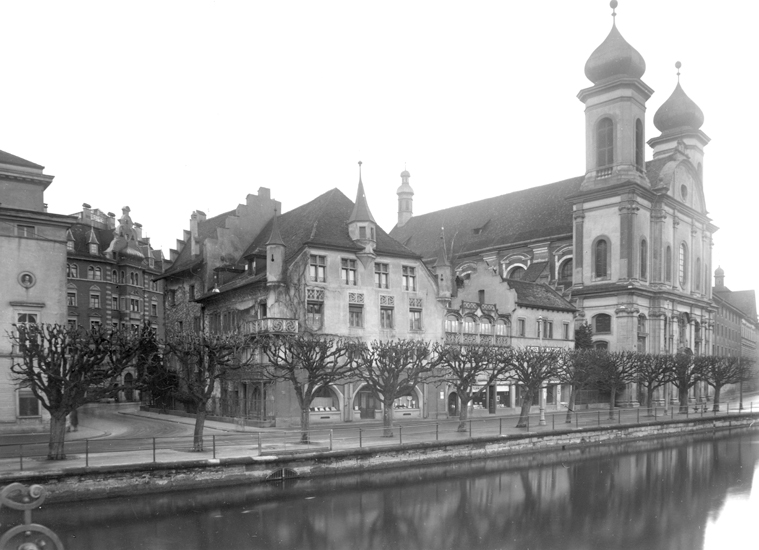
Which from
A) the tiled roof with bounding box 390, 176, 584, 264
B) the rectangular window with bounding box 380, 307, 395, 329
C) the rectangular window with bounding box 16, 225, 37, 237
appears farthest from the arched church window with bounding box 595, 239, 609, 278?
the rectangular window with bounding box 16, 225, 37, 237

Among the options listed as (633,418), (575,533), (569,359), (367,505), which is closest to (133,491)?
(367,505)

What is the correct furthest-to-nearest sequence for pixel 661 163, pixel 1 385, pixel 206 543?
pixel 661 163 < pixel 1 385 < pixel 206 543

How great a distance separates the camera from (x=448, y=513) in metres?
24.0

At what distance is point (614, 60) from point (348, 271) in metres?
41.6

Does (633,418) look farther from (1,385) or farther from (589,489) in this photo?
(1,385)

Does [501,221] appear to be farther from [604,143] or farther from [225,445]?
[225,445]

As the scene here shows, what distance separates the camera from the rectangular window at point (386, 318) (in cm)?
4684

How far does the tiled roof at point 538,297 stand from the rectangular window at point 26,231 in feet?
114

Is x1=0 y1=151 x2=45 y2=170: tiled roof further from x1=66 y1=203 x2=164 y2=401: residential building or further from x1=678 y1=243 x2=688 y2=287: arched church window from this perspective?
x1=678 y1=243 x2=688 y2=287: arched church window

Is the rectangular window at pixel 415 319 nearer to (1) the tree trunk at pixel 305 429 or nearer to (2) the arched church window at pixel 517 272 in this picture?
(1) the tree trunk at pixel 305 429

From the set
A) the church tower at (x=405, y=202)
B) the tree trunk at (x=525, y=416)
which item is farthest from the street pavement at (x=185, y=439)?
the church tower at (x=405, y=202)

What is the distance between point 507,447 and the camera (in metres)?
35.6

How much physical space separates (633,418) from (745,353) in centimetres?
8438

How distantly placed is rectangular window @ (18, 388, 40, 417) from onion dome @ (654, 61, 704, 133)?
74.2m
